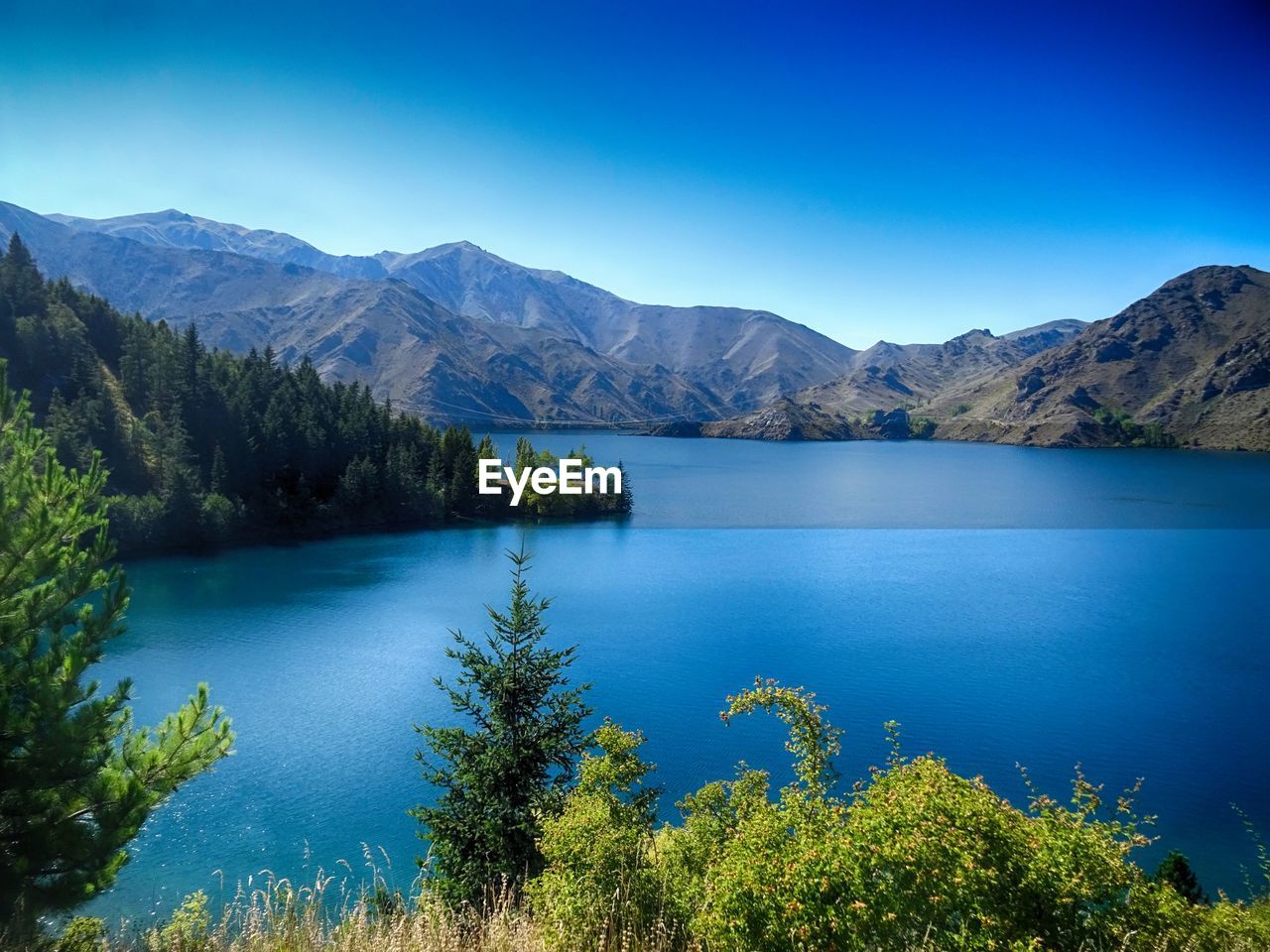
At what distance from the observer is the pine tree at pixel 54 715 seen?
363 inches

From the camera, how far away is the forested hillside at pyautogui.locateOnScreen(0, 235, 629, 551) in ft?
241

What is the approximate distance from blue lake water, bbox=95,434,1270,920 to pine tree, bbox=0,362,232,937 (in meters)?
11.6

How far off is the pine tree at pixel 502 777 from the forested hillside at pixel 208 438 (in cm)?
6698

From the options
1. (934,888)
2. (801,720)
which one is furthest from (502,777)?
(934,888)

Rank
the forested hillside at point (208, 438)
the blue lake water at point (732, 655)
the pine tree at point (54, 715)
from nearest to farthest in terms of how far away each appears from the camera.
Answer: the pine tree at point (54, 715)
the blue lake water at point (732, 655)
the forested hillside at point (208, 438)

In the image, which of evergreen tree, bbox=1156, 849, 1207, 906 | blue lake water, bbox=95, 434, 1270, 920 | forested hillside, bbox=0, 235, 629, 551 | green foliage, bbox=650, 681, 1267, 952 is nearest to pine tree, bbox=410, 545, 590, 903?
blue lake water, bbox=95, 434, 1270, 920

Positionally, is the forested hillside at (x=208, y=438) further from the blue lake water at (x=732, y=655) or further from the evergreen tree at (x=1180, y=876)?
the evergreen tree at (x=1180, y=876)

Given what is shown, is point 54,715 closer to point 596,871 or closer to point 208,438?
point 596,871

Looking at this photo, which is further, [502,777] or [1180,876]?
[1180,876]

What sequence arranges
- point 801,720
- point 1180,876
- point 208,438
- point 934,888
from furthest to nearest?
1. point 208,438
2. point 1180,876
3. point 801,720
4. point 934,888

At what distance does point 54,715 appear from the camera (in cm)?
952

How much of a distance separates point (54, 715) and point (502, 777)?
33.8 feet

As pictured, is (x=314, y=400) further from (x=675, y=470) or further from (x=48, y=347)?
(x=675, y=470)

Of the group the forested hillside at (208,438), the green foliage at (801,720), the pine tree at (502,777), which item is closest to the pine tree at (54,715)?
the pine tree at (502,777)
